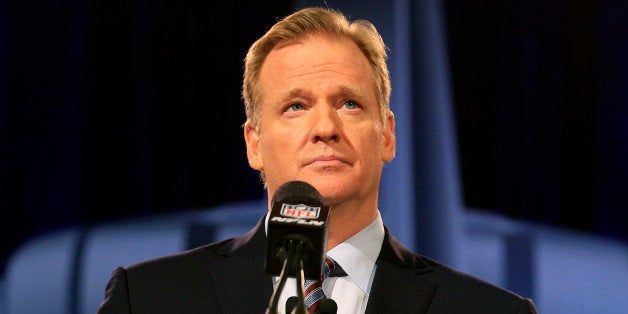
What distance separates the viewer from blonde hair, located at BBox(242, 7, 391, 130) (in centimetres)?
224

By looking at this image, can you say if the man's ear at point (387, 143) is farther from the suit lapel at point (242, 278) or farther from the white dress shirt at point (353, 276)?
the suit lapel at point (242, 278)

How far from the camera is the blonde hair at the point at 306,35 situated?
2.24 m

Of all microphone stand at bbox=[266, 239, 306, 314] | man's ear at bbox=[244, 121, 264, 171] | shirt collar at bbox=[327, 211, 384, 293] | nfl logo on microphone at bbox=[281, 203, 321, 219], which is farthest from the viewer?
man's ear at bbox=[244, 121, 264, 171]

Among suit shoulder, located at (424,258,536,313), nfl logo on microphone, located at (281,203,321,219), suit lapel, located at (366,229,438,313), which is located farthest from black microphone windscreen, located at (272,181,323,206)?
suit shoulder, located at (424,258,536,313)

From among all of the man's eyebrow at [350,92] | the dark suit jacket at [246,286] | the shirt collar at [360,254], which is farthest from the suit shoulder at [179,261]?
the man's eyebrow at [350,92]

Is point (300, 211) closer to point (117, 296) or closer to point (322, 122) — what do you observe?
point (322, 122)

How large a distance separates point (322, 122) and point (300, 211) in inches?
29.1

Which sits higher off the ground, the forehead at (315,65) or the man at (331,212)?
the forehead at (315,65)

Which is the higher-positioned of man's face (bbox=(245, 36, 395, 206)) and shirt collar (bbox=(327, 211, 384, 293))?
man's face (bbox=(245, 36, 395, 206))

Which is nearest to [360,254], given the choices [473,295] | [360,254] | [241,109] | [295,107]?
[360,254]

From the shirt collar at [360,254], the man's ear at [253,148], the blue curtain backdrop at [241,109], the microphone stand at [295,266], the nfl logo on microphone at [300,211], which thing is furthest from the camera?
the blue curtain backdrop at [241,109]

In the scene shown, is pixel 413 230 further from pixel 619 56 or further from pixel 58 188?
pixel 58 188

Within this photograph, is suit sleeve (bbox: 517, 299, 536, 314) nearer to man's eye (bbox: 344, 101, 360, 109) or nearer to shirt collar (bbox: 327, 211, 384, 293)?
shirt collar (bbox: 327, 211, 384, 293)

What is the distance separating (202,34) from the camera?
10.5ft
